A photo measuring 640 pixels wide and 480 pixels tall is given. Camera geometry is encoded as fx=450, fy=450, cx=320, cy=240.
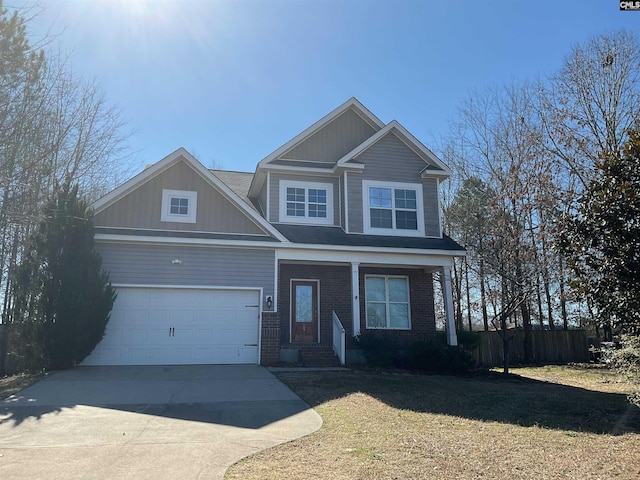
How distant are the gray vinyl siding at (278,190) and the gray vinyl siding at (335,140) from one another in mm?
696

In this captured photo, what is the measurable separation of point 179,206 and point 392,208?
6.92 meters

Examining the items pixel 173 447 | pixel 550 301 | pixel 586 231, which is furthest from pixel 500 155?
pixel 173 447

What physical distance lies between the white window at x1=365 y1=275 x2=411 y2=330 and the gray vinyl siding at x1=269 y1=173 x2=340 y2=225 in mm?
2519

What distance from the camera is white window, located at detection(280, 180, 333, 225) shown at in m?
15.0

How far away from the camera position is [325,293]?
14695 mm

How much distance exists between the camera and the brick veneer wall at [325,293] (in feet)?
47.2

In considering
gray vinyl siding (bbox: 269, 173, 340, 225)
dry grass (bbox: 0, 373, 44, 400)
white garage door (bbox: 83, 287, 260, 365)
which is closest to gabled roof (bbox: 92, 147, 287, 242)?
gray vinyl siding (bbox: 269, 173, 340, 225)

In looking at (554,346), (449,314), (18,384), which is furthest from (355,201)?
(554,346)

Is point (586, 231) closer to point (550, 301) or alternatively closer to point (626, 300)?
point (626, 300)

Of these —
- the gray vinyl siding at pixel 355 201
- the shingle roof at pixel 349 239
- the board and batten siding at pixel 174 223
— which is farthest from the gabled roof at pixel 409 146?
the board and batten siding at pixel 174 223

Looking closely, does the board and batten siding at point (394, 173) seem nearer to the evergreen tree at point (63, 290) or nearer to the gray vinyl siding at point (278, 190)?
the gray vinyl siding at point (278, 190)

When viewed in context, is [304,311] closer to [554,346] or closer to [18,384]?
[18,384]

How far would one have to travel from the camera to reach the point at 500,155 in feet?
71.3

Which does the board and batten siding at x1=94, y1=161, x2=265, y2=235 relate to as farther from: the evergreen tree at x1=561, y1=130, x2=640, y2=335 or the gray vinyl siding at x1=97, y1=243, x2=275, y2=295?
the evergreen tree at x1=561, y1=130, x2=640, y2=335
